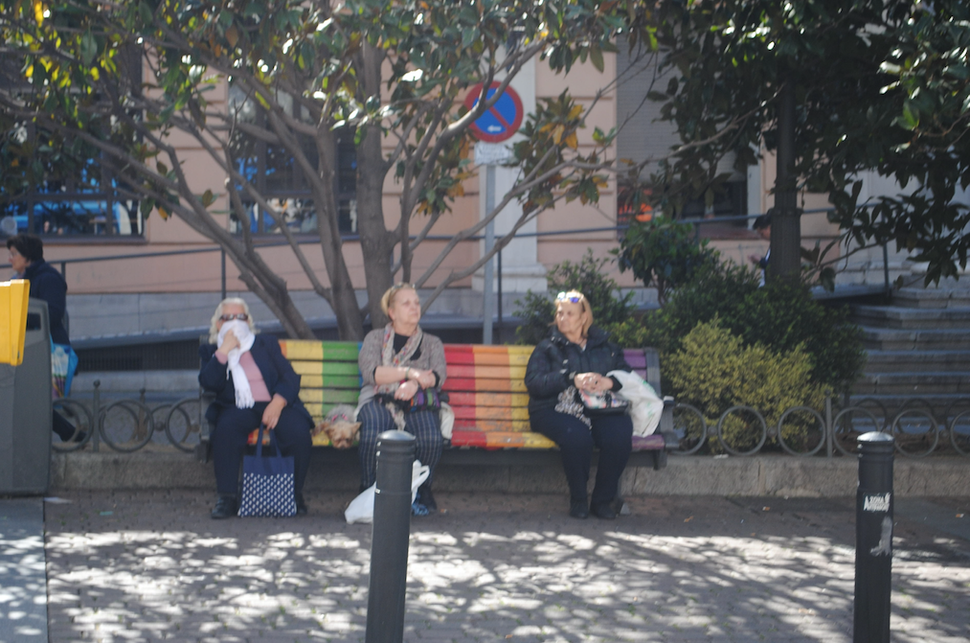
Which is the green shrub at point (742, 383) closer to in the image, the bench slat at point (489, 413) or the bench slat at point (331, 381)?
the bench slat at point (489, 413)

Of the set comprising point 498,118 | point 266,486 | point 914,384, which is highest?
point 498,118

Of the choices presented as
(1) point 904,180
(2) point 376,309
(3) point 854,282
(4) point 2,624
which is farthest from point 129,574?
(3) point 854,282

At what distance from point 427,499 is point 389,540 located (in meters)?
2.64

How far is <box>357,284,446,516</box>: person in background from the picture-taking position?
20.7 feet

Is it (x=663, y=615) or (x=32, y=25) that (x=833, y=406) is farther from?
(x=32, y=25)

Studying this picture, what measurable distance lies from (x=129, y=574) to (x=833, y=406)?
494cm

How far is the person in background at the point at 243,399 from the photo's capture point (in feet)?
20.5

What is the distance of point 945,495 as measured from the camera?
7094 mm

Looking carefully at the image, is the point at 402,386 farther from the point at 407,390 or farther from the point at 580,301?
the point at 580,301

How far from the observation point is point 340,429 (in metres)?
6.37

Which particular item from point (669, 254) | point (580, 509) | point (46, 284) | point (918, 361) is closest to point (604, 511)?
point (580, 509)

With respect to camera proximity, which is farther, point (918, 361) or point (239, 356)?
point (918, 361)

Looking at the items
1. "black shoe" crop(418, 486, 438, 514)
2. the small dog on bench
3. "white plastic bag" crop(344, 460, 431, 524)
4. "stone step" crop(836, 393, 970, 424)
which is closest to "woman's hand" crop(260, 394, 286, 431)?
the small dog on bench

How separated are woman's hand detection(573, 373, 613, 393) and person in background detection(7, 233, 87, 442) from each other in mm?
3532
